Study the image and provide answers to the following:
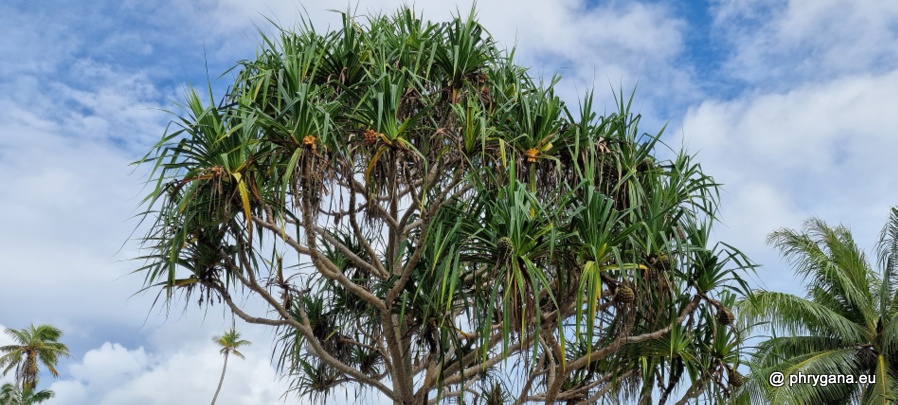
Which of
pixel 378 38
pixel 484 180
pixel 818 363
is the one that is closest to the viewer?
pixel 484 180

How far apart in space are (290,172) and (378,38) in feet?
6.59

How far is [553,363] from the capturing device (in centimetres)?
712

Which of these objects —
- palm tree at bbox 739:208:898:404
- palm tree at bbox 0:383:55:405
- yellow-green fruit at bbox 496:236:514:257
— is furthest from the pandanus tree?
palm tree at bbox 0:383:55:405

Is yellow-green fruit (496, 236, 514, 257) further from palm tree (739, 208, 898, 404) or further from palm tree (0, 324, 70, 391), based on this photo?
palm tree (0, 324, 70, 391)

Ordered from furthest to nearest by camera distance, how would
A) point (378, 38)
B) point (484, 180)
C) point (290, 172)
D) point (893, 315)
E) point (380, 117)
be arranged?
point (893, 315) < point (378, 38) < point (484, 180) < point (380, 117) < point (290, 172)

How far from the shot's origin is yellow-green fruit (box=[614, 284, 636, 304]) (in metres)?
5.80

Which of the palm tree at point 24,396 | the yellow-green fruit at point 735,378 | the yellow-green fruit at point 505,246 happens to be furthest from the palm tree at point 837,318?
the palm tree at point 24,396

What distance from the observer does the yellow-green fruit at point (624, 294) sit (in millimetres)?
5805

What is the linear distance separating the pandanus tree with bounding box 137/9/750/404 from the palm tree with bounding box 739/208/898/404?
5270mm

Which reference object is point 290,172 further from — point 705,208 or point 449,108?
point 705,208

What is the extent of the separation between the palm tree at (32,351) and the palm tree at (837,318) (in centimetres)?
2359

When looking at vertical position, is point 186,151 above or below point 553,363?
above

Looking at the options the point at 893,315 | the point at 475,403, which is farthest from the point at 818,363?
the point at 475,403

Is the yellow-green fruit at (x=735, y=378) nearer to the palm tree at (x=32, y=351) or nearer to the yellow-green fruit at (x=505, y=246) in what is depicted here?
the yellow-green fruit at (x=505, y=246)
